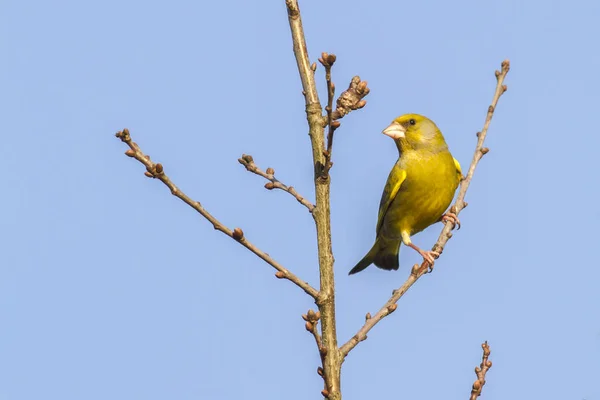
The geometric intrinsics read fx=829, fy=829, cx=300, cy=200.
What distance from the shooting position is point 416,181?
7965 mm

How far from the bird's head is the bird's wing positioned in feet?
0.87

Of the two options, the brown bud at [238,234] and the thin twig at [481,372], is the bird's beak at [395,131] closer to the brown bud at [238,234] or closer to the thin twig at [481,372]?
the thin twig at [481,372]

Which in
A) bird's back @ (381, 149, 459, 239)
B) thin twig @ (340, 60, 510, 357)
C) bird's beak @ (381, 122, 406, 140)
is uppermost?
bird's beak @ (381, 122, 406, 140)

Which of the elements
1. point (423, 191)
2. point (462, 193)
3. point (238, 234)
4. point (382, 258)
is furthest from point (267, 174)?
point (382, 258)

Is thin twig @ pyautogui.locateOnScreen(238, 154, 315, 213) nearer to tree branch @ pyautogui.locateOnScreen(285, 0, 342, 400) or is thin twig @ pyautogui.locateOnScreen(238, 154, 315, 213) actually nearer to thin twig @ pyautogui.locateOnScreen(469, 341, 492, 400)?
tree branch @ pyautogui.locateOnScreen(285, 0, 342, 400)

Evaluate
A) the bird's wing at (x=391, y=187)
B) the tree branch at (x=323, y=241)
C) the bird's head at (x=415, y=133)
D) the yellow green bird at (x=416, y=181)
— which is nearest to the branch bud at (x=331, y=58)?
the tree branch at (x=323, y=241)

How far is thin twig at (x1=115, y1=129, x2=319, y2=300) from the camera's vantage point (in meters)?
3.75

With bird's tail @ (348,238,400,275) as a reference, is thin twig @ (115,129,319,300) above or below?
below

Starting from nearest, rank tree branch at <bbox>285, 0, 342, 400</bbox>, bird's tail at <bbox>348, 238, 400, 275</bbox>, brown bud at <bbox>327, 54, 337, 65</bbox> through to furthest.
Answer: brown bud at <bbox>327, 54, 337, 65</bbox>, tree branch at <bbox>285, 0, 342, 400</bbox>, bird's tail at <bbox>348, 238, 400, 275</bbox>

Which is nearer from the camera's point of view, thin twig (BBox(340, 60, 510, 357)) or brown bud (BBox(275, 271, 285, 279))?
brown bud (BBox(275, 271, 285, 279))

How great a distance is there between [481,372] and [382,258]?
189 inches

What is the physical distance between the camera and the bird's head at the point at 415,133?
27.0ft

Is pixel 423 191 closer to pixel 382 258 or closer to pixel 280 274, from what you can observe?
pixel 382 258

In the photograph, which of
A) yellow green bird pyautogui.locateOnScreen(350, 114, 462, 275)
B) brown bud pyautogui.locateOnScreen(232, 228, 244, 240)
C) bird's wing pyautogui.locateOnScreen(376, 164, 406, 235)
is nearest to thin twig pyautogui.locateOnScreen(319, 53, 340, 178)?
brown bud pyautogui.locateOnScreen(232, 228, 244, 240)
